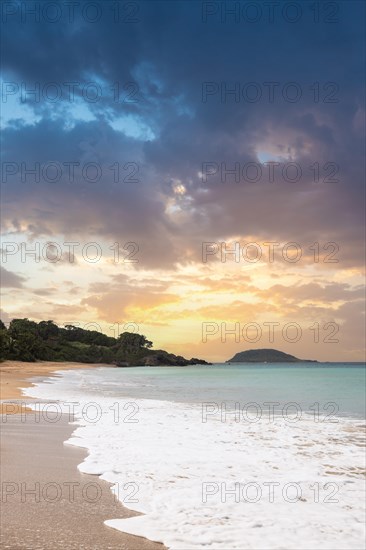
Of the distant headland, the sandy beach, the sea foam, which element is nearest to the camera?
the sandy beach

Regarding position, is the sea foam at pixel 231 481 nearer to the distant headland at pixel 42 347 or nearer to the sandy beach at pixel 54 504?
the sandy beach at pixel 54 504

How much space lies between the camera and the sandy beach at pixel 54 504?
5855 mm

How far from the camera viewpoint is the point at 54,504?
23.5ft

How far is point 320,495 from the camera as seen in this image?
8508 millimetres

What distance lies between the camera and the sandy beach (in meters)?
5.86

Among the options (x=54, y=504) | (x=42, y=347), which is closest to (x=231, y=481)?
(x=54, y=504)

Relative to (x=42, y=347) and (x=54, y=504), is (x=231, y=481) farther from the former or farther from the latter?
(x=42, y=347)

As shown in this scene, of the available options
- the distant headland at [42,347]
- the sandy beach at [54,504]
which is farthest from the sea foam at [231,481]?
the distant headland at [42,347]

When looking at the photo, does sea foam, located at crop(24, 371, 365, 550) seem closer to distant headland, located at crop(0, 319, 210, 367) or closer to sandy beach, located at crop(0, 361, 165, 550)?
sandy beach, located at crop(0, 361, 165, 550)

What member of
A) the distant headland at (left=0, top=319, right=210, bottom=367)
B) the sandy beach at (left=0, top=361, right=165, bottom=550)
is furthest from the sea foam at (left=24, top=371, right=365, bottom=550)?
the distant headland at (left=0, top=319, right=210, bottom=367)

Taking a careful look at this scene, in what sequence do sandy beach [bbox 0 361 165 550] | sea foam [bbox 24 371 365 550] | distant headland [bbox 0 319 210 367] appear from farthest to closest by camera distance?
1. distant headland [bbox 0 319 210 367]
2. sea foam [bbox 24 371 365 550]
3. sandy beach [bbox 0 361 165 550]

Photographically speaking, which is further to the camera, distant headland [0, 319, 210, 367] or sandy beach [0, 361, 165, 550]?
distant headland [0, 319, 210, 367]

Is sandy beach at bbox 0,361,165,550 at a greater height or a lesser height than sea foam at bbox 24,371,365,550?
greater

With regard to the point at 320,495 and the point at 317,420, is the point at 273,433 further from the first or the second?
the point at 320,495
